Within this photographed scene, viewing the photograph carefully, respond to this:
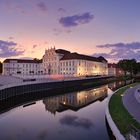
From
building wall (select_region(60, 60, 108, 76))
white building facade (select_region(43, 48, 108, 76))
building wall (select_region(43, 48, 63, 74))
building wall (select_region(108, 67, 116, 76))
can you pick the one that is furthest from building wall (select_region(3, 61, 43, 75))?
building wall (select_region(108, 67, 116, 76))

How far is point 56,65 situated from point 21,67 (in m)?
23.5

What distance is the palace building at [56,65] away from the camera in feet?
383

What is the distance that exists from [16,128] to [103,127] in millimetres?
10738

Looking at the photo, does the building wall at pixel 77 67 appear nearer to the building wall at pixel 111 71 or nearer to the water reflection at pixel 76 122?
the building wall at pixel 111 71

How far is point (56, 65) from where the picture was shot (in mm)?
123250

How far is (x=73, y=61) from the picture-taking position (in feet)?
379

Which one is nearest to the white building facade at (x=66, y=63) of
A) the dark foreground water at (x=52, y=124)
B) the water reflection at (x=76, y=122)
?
the dark foreground water at (x=52, y=124)

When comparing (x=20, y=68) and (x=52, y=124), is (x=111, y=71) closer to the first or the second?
(x=20, y=68)

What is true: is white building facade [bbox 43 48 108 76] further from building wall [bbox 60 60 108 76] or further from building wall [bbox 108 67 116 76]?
building wall [bbox 108 67 116 76]

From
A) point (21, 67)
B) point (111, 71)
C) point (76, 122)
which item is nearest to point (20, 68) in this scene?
point (21, 67)

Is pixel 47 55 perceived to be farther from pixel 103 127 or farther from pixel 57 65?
pixel 103 127

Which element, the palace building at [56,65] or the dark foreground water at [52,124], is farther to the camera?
the palace building at [56,65]

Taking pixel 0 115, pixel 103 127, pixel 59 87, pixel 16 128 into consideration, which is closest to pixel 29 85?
pixel 59 87

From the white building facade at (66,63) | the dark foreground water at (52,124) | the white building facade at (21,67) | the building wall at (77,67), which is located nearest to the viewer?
the dark foreground water at (52,124)
